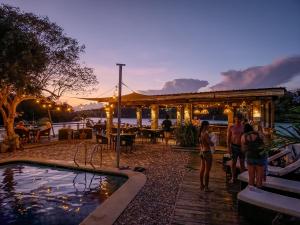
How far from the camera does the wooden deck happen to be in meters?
4.80

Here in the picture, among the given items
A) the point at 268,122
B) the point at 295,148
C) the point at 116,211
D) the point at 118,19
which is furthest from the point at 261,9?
the point at 116,211

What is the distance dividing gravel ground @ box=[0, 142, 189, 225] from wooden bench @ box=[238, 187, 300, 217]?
1.45m

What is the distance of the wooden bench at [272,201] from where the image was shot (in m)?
4.14

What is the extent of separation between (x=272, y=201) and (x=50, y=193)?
5530mm

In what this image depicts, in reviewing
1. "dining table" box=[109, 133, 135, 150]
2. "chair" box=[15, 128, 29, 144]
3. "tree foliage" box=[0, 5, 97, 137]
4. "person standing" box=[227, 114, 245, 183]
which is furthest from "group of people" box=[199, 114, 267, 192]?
"chair" box=[15, 128, 29, 144]

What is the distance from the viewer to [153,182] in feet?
24.6

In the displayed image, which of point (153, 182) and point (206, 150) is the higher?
point (206, 150)

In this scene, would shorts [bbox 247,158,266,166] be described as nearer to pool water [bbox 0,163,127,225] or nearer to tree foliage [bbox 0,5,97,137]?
pool water [bbox 0,163,127,225]

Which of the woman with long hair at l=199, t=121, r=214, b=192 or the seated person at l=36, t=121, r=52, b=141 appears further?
the seated person at l=36, t=121, r=52, b=141

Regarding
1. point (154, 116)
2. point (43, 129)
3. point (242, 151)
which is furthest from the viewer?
point (154, 116)

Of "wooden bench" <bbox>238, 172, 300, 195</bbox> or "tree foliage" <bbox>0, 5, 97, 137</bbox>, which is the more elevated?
"tree foliage" <bbox>0, 5, 97, 137</bbox>

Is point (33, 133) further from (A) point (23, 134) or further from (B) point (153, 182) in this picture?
(B) point (153, 182)

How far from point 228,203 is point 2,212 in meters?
4.90

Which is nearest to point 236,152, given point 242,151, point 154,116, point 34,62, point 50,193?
point 242,151
